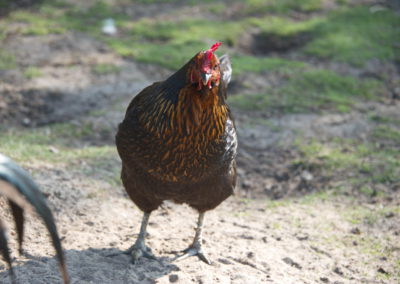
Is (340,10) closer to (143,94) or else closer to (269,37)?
(269,37)

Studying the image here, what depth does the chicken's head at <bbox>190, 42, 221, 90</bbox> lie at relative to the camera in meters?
3.43

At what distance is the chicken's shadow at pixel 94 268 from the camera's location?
3.59 m

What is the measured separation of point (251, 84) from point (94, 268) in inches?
193

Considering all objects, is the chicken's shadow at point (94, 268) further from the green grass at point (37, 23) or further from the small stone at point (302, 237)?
the green grass at point (37, 23)

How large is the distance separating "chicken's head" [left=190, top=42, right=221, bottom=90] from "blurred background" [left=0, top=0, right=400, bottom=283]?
6.86ft

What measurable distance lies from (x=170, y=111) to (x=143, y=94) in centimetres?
55

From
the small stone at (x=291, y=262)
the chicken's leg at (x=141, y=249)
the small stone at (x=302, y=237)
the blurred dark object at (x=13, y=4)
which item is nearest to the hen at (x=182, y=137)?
the chicken's leg at (x=141, y=249)

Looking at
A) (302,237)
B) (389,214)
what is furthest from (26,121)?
(389,214)

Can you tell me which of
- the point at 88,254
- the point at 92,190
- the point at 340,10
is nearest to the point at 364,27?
the point at 340,10

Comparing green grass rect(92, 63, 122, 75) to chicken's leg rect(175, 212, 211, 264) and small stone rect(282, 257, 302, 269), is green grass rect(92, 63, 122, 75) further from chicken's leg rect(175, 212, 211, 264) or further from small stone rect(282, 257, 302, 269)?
small stone rect(282, 257, 302, 269)

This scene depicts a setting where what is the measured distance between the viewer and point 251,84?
26.5 feet

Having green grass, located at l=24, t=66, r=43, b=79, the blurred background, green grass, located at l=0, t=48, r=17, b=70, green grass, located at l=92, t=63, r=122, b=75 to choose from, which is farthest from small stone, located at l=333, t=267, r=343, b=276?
green grass, located at l=0, t=48, r=17, b=70

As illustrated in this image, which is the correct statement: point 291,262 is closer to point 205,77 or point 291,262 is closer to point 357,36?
point 205,77

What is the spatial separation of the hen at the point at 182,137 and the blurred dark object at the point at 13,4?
7044 mm
